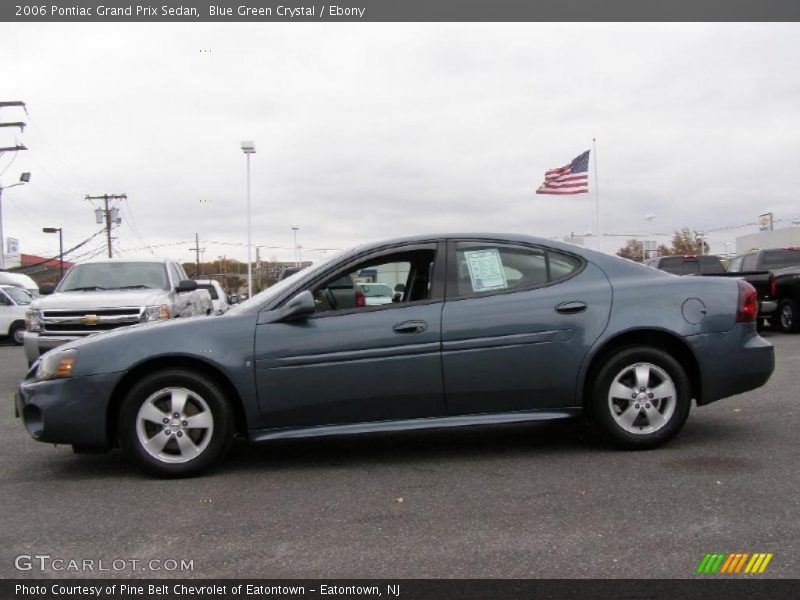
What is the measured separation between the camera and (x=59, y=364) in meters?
4.74

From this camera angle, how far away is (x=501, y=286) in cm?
508

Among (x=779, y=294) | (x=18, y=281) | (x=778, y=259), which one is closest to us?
(x=779, y=294)

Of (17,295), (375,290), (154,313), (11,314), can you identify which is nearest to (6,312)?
(11,314)

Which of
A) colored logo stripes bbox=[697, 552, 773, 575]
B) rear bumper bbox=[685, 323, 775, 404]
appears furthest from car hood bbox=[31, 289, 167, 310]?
colored logo stripes bbox=[697, 552, 773, 575]

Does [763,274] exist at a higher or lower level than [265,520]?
higher

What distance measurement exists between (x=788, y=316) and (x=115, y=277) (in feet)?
39.8

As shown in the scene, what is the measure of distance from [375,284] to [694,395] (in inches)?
93.0

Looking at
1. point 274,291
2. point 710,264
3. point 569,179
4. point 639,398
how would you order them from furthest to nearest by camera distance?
point 569,179, point 710,264, point 274,291, point 639,398

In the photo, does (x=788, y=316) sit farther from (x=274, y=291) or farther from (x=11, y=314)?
(x=11, y=314)

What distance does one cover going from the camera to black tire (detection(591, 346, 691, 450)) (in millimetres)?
4941

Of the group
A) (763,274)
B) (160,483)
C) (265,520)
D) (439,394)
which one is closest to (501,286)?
(439,394)

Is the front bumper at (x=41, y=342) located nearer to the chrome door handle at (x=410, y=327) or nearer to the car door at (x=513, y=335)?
the chrome door handle at (x=410, y=327)

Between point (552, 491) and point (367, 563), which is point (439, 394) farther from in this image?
point (367, 563)
